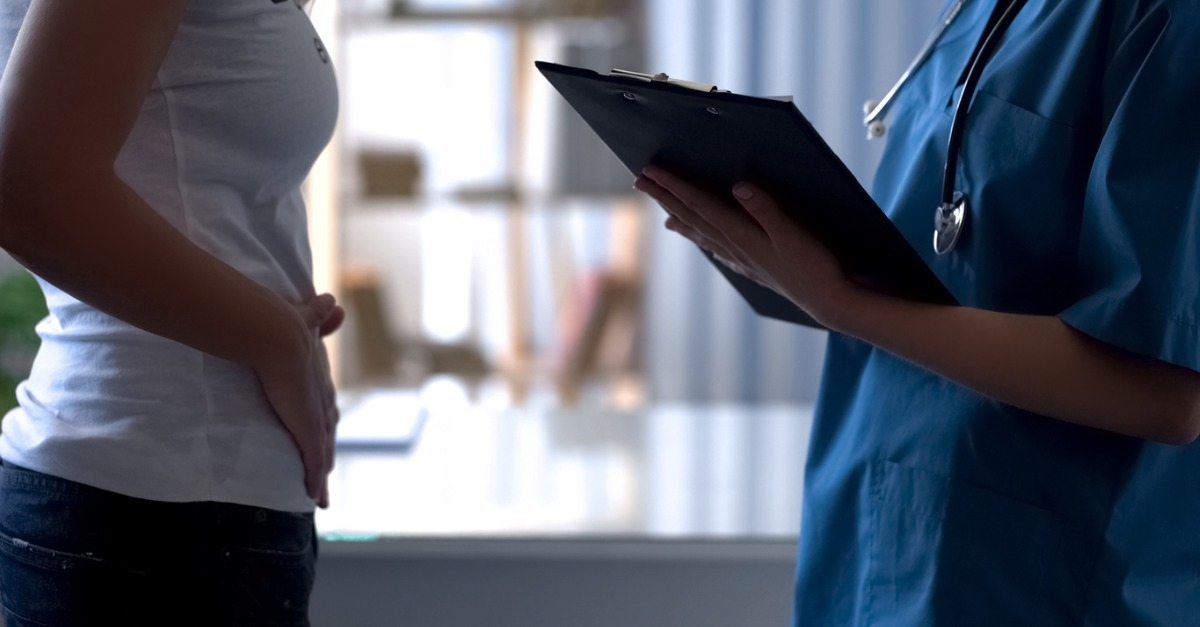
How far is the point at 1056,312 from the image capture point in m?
0.79

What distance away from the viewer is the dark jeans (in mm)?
737

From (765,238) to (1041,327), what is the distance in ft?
0.64

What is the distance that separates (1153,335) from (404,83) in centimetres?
326

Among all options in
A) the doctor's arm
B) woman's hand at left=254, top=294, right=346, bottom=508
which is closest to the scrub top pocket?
the doctor's arm

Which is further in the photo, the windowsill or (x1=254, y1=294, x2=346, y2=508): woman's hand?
the windowsill

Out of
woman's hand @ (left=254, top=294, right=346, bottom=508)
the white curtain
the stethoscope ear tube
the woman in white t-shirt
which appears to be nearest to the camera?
the woman in white t-shirt

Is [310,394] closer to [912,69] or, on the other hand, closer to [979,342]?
[979,342]

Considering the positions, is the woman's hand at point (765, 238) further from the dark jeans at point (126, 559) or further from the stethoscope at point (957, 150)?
the dark jeans at point (126, 559)

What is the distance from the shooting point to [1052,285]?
78cm

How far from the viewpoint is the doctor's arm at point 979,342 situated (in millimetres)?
710

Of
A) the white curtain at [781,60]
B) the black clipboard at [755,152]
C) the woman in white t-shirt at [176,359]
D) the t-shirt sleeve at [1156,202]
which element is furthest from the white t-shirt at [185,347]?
the white curtain at [781,60]

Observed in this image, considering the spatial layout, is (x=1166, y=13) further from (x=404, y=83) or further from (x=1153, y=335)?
(x=404, y=83)

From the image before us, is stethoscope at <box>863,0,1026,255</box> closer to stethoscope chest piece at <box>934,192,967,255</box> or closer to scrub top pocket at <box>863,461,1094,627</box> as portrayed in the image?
stethoscope chest piece at <box>934,192,967,255</box>

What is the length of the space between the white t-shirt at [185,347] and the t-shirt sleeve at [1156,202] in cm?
56
